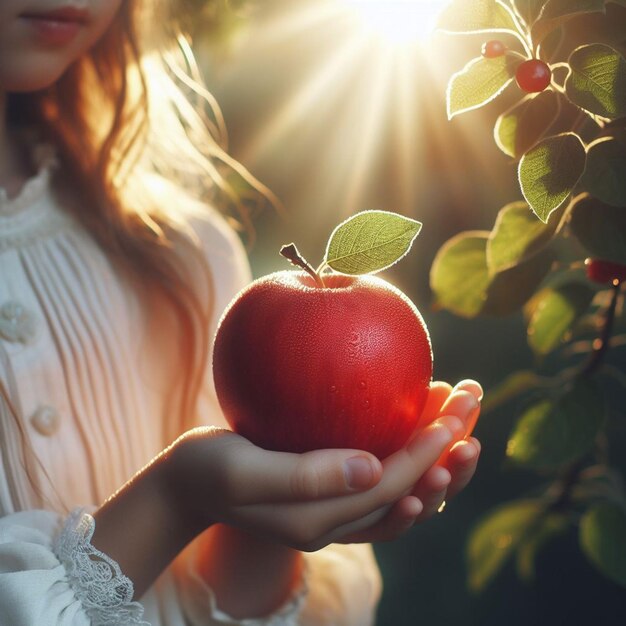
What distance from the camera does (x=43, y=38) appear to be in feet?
3.60

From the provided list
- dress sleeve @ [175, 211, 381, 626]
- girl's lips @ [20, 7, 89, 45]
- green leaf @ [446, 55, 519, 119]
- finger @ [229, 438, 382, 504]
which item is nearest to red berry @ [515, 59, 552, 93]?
green leaf @ [446, 55, 519, 119]

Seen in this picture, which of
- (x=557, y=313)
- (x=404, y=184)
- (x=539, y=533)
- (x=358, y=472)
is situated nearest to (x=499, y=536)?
(x=539, y=533)

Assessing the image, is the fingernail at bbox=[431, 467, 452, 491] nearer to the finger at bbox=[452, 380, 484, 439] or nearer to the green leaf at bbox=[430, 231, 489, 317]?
the finger at bbox=[452, 380, 484, 439]

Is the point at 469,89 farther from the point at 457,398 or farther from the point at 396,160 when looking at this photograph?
the point at 396,160

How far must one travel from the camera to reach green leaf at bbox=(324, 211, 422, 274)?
0.75m

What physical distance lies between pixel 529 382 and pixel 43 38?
2.84 feet

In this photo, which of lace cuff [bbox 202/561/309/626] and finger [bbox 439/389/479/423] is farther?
lace cuff [bbox 202/561/309/626]

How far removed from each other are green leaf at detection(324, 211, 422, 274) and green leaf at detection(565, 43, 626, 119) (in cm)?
17

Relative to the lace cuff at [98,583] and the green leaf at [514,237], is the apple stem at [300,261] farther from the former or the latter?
the lace cuff at [98,583]

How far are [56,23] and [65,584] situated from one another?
2.34 ft

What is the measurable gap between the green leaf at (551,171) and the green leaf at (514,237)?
149 mm

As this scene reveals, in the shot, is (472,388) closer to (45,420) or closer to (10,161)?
(45,420)

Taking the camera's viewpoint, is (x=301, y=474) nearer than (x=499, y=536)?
Yes

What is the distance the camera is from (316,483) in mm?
762
